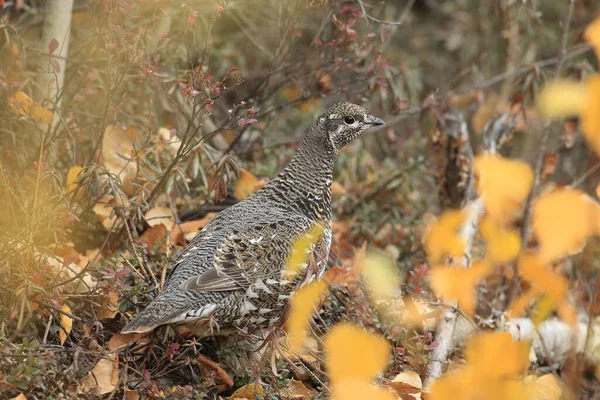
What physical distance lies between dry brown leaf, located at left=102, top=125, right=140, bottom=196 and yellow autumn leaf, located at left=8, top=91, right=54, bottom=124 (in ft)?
1.73

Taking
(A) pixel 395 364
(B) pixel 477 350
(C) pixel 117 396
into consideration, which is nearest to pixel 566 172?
(A) pixel 395 364

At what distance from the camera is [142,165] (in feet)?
16.2

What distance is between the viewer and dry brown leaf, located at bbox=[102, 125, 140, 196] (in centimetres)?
518

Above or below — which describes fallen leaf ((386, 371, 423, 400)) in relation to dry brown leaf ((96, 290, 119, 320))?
below

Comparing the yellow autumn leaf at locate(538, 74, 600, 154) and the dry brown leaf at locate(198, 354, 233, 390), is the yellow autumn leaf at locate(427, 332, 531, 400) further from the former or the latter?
the dry brown leaf at locate(198, 354, 233, 390)

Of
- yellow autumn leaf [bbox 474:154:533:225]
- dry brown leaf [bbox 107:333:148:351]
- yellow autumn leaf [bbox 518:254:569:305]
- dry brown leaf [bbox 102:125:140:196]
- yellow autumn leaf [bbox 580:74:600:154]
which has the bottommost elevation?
dry brown leaf [bbox 107:333:148:351]

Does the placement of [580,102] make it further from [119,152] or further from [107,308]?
[119,152]

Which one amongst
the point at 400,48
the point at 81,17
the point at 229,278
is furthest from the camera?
the point at 400,48

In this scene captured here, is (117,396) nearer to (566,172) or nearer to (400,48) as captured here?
(566,172)

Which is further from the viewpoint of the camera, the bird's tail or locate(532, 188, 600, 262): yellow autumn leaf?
the bird's tail

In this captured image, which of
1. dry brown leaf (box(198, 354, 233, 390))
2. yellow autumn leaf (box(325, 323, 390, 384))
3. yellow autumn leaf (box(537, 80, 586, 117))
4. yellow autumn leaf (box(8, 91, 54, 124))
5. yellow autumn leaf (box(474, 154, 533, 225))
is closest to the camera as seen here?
yellow autumn leaf (box(537, 80, 586, 117))

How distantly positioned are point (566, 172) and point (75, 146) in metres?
5.78

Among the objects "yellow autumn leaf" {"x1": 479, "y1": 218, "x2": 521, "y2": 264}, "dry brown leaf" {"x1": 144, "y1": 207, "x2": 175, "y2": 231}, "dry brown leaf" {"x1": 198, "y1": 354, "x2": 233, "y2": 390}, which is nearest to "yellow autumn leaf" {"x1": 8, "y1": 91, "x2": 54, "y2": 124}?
"dry brown leaf" {"x1": 144, "y1": 207, "x2": 175, "y2": 231}

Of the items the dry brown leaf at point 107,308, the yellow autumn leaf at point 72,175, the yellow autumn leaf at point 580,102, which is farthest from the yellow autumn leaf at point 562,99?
the yellow autumn leaf at point 72,175
